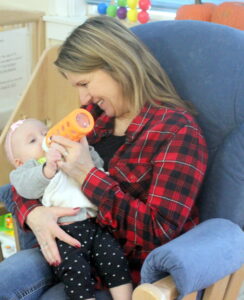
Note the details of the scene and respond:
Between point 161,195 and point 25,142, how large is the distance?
44 centimetres

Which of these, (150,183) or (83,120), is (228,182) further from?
(83,120)

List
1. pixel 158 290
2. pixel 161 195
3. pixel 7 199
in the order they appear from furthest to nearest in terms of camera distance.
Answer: pixel 7 199
pixel 161 195
pixel 158 290

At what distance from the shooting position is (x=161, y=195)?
103 cm

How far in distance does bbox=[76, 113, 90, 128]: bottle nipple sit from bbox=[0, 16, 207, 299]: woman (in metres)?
0.06

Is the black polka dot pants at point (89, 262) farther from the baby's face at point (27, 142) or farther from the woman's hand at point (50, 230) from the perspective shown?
the baby's face at point (27, 142)

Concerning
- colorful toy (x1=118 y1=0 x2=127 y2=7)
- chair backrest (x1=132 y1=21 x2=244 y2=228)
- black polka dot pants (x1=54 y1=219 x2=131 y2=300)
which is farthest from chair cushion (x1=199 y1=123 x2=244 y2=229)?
colorful toy (x1=118 y1=0 x2=127 y2=7)

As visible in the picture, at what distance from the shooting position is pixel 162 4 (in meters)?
1.98

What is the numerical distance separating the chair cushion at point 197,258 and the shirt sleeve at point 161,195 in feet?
0.27

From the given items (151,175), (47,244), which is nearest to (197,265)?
(151,175)

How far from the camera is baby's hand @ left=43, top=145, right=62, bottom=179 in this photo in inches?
41.8

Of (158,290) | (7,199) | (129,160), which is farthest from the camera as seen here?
(7,199)

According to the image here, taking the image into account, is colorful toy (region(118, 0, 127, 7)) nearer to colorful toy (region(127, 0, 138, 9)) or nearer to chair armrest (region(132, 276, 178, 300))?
colorful toy (region(127, 0, 138, 9))

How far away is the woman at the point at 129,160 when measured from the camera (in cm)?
104

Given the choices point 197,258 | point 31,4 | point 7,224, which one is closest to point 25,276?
point 197,258
